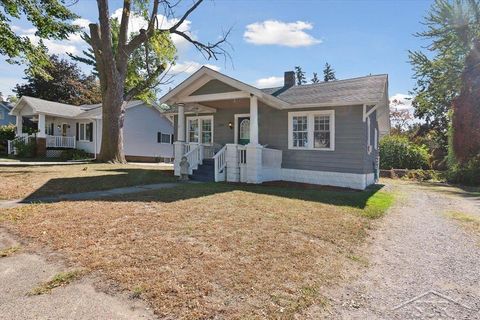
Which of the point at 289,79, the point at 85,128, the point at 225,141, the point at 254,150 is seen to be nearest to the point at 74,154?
the point at 85,128

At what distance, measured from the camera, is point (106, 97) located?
57.8 ft

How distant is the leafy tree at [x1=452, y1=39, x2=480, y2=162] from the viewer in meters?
17.7

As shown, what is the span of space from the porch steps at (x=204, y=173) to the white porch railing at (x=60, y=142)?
1812 cm

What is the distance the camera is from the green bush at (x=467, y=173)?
17.1m

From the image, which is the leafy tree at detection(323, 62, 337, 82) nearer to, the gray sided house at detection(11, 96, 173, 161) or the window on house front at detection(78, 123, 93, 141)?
the gray sided house at detection(11, 96, 173, 161)

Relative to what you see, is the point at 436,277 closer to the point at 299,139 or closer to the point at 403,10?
the point at 299,139

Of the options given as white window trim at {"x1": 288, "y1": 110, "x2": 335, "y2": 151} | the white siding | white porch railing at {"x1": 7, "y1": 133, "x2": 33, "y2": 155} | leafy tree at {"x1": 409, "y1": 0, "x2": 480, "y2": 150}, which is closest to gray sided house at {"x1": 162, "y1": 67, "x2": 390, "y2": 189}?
white window trim at {"x1": 288, "y1": 110, "x2": 335, "y2": 151}

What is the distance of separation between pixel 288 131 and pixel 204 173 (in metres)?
3.84

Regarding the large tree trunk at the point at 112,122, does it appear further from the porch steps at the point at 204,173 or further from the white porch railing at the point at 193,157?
the porch steps at the point at 204,173

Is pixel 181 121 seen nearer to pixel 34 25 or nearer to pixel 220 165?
pixel 220 165

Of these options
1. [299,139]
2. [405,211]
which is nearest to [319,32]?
[299,139]

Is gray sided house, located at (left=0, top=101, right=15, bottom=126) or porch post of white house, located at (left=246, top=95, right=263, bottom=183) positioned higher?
gray sided house, located at (left=0, top=101, right=15, bottom=126)
